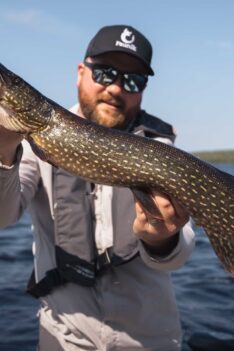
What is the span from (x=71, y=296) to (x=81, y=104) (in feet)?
6.40

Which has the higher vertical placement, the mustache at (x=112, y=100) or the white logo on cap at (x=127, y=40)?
the white logo on cap at (x=127, y=40)

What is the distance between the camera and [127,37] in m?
5.30

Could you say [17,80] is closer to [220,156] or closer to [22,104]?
[22,104]

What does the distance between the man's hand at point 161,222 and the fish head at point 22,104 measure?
1081mm

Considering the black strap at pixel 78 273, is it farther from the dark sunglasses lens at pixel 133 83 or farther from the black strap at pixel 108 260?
the dark sunglasses lens at pixel 133 83

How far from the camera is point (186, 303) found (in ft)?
29.9

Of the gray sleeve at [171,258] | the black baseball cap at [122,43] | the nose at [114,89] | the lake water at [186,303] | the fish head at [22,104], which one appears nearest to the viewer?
the fish head at [22,104]

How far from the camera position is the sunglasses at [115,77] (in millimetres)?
4992

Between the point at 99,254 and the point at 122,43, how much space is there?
224 cm

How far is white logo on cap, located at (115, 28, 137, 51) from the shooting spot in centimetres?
517

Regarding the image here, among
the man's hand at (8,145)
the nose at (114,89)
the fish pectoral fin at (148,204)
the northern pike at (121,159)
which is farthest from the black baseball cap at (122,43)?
the fish pectoral fin at (148,204)

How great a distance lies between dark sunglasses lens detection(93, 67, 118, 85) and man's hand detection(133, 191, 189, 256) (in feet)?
5.05

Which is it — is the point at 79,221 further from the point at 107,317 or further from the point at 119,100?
the point at 119,100

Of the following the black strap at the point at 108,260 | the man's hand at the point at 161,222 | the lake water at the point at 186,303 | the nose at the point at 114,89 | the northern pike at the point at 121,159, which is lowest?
the lake water at the point at 186,303
